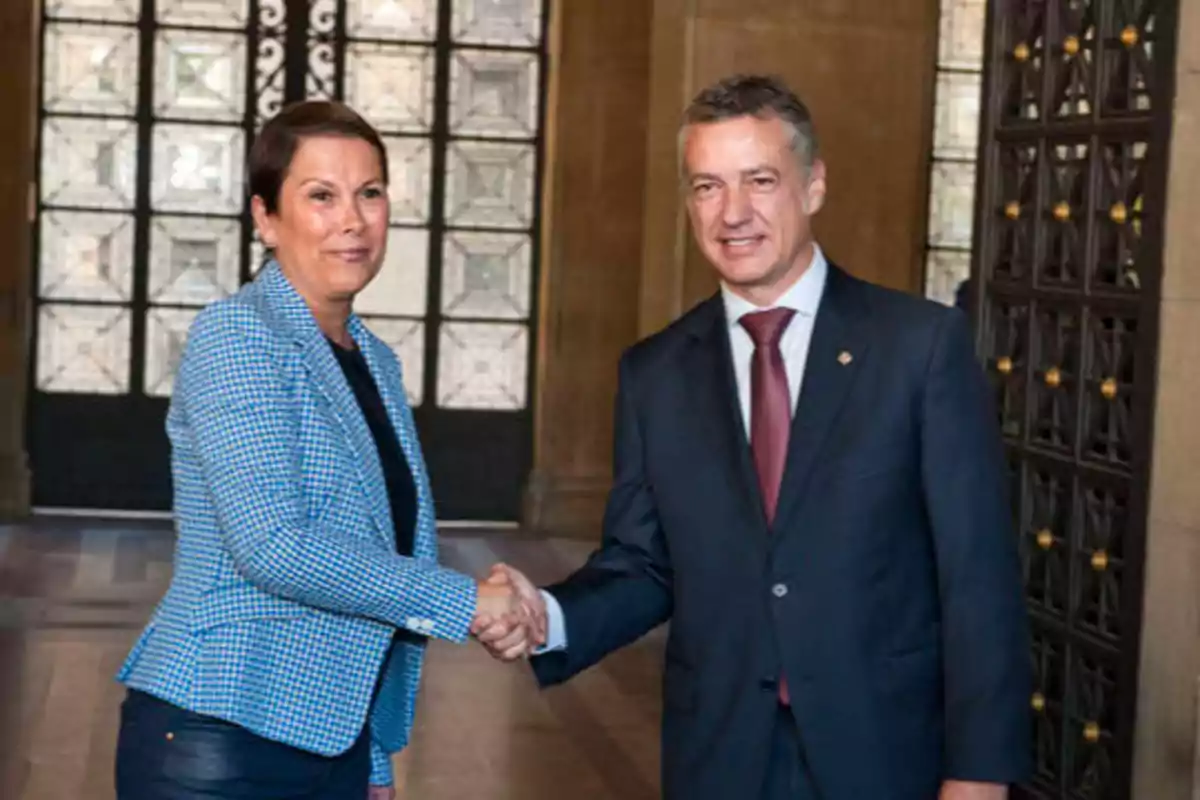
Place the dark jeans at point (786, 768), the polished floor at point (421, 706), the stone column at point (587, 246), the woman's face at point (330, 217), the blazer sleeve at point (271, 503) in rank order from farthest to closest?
the stone column at point (587, 246) < the polished floor at point (421, 706) < the woman's face at point (330, 217) < the dark jeans at point (786, 768) < the blazer sleeve at point (271, 503)

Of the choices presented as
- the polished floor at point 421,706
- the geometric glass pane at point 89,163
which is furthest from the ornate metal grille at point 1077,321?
the geometric glass pane at point 89,163

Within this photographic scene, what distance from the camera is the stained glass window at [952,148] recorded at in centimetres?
1495

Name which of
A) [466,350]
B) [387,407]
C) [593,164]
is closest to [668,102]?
[593,164]

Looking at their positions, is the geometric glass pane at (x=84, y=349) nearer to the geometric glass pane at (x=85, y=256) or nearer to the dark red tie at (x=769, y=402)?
the geometric glass pane at (x=85, y=256)

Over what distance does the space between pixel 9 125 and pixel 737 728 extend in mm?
11481

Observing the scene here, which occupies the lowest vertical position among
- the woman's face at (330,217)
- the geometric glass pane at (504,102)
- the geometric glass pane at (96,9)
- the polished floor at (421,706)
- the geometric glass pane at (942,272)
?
the polished floor at (421,706)

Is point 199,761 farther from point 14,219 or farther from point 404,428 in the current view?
point 14,219

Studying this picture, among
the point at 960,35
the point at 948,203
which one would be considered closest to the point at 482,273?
the point at 948,203

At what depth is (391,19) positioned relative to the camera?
1471cm

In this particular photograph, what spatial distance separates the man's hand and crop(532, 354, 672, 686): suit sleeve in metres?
0.61

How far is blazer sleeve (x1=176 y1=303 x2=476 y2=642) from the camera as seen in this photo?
3412 mm

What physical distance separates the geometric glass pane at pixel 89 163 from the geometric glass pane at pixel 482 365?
230cm

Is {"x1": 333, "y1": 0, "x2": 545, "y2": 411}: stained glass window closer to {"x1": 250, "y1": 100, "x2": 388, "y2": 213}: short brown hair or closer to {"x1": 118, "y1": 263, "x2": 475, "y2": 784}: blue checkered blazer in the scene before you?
{"x1": 250, "y1": 100, "x2": 388, "y2": 213}: short brown hair

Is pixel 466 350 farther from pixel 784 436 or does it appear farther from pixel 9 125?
pixel 784 436
